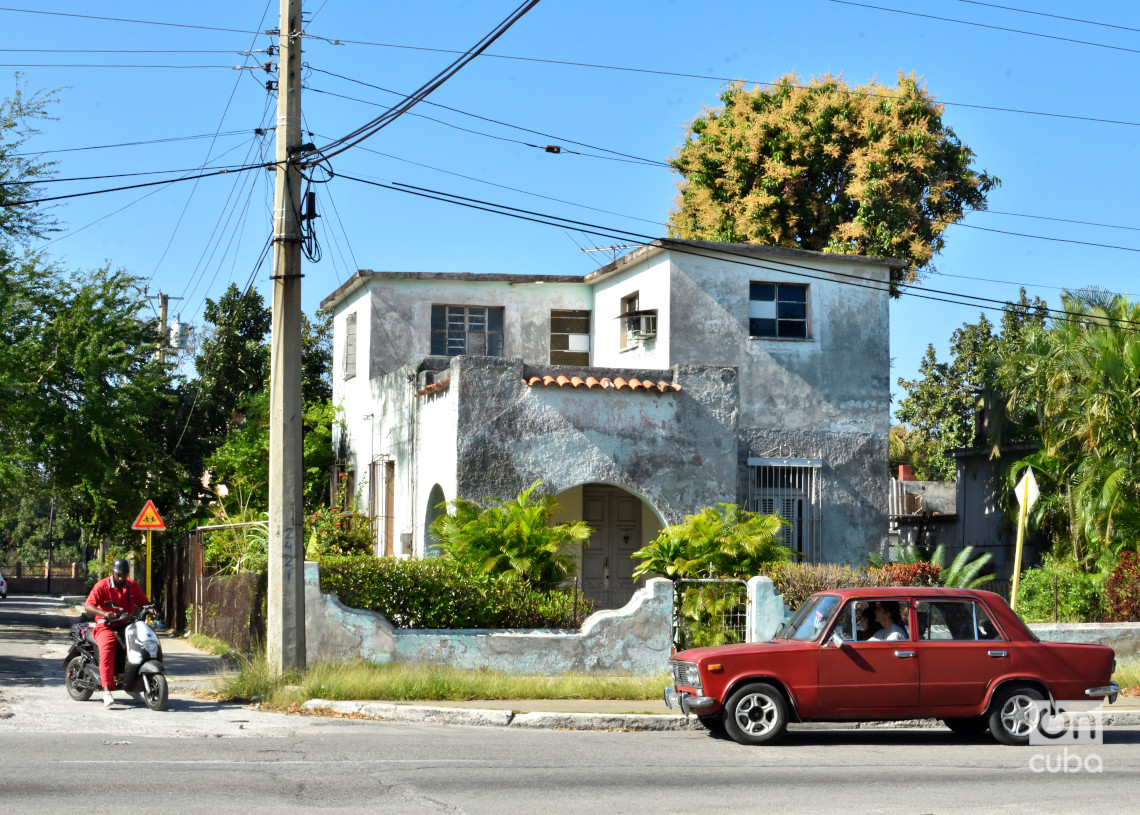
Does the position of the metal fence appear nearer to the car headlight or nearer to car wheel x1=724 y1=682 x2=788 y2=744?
the car headlight

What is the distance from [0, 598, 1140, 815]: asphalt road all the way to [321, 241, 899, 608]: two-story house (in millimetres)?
7481

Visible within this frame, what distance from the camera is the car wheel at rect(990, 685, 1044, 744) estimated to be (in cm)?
1209

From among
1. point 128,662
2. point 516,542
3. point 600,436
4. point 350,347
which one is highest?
point 350,347

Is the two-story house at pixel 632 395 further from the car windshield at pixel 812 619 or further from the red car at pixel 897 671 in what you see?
the red car at pixel 897 671

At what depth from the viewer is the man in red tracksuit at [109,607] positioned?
14250mm

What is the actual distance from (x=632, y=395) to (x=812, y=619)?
8516mm

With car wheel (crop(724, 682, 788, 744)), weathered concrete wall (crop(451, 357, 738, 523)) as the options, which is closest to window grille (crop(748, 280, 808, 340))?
weathered concrete wall (crop(451, 357, 738, 523))

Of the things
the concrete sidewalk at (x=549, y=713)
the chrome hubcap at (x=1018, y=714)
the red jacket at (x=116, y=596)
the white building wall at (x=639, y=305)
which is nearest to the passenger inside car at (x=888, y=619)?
the chrome hubcap at (x=1018, y=714)

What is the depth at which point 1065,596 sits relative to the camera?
66.0 feet

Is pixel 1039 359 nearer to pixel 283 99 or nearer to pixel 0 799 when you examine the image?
pixel 283 99

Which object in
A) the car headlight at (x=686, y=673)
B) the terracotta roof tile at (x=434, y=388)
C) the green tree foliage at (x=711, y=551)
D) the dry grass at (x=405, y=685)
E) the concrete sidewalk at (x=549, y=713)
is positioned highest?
the terracotta roof tile at (x=434, y=388)

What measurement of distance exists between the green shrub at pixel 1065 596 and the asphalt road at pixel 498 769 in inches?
261

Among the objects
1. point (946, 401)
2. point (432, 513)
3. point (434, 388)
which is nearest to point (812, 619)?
point (434, 388)

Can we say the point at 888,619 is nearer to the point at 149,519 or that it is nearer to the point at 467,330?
the point at 149,519
